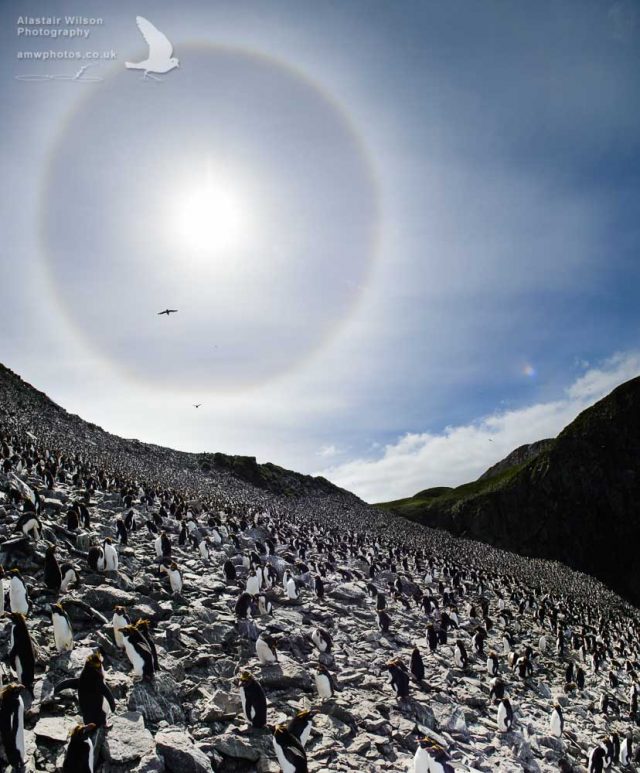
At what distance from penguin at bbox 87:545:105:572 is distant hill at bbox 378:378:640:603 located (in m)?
83.8

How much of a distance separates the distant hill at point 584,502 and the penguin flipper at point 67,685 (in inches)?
3408

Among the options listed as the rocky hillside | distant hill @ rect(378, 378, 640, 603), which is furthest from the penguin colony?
the rocky hillside

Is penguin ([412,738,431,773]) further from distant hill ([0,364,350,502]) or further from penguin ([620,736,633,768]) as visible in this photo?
distant hill ([0,364,350,502])

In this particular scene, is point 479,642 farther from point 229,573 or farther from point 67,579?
point 67,579

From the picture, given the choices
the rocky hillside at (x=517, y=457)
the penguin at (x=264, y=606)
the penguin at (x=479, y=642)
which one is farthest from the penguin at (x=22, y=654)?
the rocky hillside at (x=517, y=457)

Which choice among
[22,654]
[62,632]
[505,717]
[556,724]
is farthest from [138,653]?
[556,724]

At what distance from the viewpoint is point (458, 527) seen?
98.0 meters

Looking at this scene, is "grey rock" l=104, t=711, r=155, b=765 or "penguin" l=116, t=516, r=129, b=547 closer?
"grey rock" l=104, t=711, r=155, b=765

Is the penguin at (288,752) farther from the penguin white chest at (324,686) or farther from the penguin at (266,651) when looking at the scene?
the penguin at (266,651)

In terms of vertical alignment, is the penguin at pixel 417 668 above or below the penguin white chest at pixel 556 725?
above

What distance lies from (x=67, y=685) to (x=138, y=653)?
4.88 ft

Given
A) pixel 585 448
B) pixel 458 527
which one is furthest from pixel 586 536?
pixel 458 527

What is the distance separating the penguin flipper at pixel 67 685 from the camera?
8.02 meters

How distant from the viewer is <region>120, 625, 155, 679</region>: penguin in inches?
368
